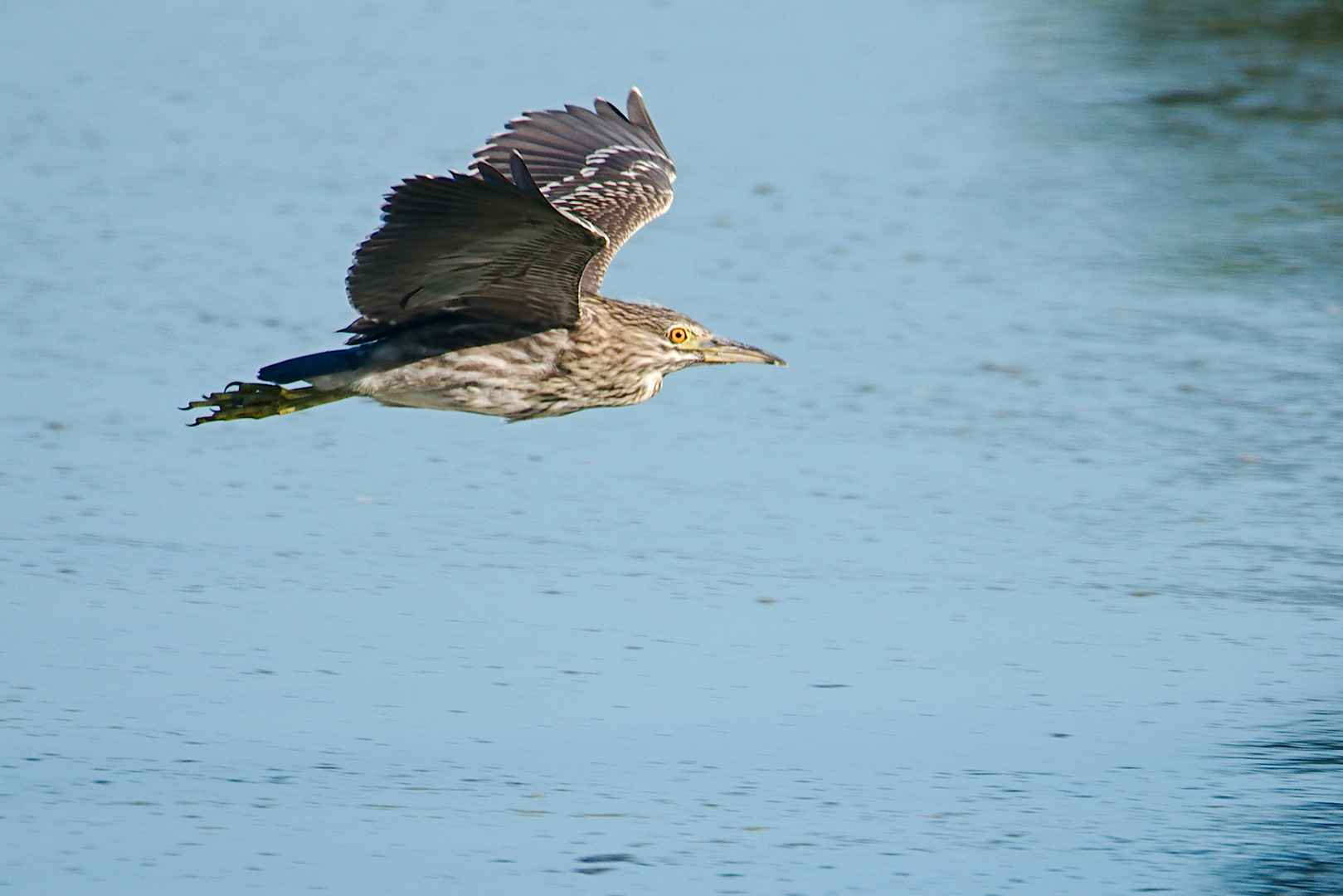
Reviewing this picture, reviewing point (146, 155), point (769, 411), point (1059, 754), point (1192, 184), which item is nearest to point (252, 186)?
point (146, 155)

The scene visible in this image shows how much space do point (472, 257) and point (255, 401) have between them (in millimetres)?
1071

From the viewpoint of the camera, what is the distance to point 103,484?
7355 millimetres

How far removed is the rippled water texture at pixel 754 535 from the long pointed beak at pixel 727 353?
0.83 m

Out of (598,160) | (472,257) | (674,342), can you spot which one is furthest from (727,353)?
(598,160)

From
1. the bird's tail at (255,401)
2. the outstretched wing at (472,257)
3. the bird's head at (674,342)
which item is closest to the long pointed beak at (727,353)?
the bird's head at (674,342)

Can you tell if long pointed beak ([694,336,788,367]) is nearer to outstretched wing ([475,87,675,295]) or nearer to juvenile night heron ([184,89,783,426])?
juvenile night heron ([184,89,783,426])

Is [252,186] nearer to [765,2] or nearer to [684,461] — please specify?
[684,461]

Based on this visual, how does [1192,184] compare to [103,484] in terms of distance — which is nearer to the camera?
[103,484]

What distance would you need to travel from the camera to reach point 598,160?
7.42 metres

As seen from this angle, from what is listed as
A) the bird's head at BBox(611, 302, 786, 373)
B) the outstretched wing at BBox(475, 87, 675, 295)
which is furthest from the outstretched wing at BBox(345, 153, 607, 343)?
the outstretched wing at BBox(475, 87, 675, 295)

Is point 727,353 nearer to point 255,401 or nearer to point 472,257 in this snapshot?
point 472,257

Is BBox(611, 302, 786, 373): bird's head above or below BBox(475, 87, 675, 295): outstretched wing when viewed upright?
below

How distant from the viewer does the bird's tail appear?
20.9 feet

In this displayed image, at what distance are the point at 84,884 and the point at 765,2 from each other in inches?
433
